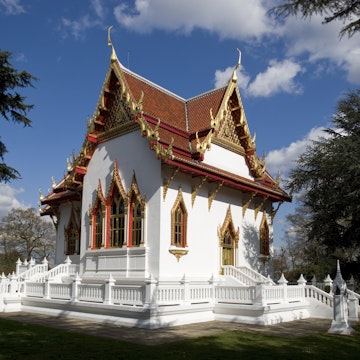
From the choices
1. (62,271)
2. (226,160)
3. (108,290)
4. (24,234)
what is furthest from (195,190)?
(24,234)

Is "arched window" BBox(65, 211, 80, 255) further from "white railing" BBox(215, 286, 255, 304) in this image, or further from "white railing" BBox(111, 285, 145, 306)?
"white railing" BBox(215, 286, 255, 304)

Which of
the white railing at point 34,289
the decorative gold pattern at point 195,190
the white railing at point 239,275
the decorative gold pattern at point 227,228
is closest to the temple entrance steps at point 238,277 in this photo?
the white railing at point 239,275

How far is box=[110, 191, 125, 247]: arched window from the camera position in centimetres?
1512

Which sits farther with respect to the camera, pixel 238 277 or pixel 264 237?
pixel 264 237

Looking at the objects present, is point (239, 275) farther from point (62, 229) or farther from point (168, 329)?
point (62, 229)

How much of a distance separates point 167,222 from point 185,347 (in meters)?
5.63

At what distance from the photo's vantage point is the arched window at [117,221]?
1512 cm

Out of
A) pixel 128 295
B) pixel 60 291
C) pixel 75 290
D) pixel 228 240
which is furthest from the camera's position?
pixel 228 240

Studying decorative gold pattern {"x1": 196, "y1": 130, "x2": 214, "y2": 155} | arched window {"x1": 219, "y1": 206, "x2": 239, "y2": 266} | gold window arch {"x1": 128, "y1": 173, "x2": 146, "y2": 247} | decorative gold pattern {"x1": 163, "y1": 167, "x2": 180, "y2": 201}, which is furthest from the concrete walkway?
decorative gold pattern {"x1": 196, "y1": 130, "x2": 214, "y2": 155}

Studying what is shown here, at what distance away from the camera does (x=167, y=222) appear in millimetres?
14055

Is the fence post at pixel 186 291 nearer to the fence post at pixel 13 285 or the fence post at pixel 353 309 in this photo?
the fence post at pixel 353 309

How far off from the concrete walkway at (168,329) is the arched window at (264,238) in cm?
468

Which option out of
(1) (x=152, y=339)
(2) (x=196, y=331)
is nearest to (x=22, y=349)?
(1) (x=152, y=339)

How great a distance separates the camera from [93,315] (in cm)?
1291
